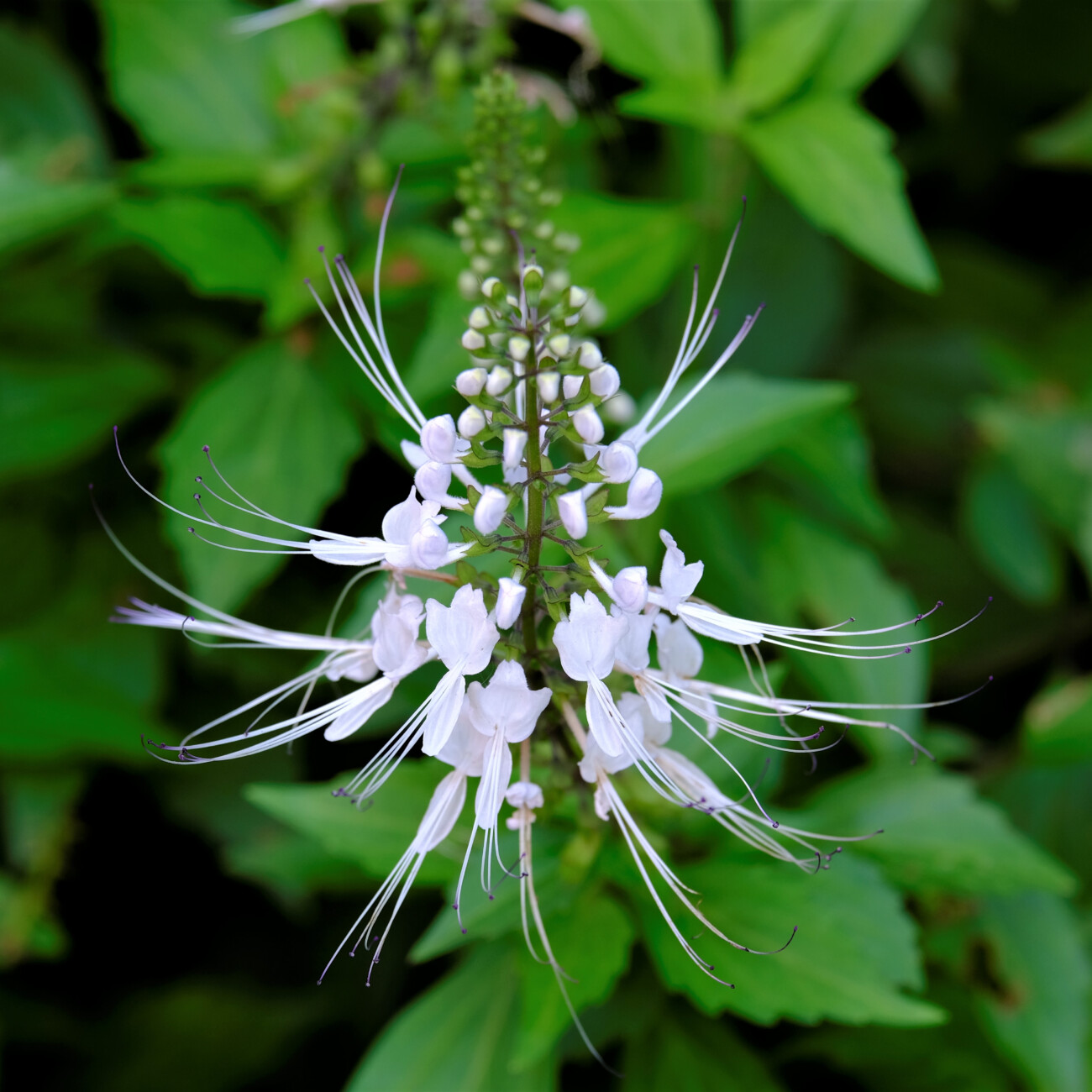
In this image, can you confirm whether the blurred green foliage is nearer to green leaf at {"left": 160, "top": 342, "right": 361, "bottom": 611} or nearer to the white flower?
green leaf at {"left": 160, "top": 342, "right": 361, "bottom": 611}

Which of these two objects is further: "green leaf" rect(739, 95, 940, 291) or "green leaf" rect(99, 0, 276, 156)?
"green leaf" rect(99, 0, 276, 156)

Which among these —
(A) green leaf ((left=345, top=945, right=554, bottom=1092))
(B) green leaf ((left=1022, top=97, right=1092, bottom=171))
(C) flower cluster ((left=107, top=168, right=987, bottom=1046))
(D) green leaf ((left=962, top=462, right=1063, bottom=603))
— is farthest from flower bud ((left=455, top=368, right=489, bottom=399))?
(B) green leaf ((left=1022, top=97, right=1092, bottom=171))

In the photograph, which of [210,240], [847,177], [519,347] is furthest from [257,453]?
[847,177]

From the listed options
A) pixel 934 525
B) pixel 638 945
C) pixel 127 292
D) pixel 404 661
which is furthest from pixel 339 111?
pixel 934 525

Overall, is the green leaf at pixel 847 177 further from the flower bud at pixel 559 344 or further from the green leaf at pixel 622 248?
the flower bud at pixel 559 344

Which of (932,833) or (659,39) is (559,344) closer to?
(932,833)

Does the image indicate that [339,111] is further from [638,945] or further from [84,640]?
[638,945]

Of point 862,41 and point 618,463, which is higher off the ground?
point 862,41

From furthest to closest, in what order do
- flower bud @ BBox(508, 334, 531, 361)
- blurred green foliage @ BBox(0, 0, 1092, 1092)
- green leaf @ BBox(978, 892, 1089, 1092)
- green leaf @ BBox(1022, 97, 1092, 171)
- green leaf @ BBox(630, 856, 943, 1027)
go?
green leaf @ BBox(1022, 97, 1092, 171), green leaf @ BBox(978, 892, 1089, 1092), blurred green foliage @ BBox(0, 0, 1092, 1092), green leaf @ BBox(630, 856, 943, 1027), flower bud @ BBox(508, 334, 531, 361)
